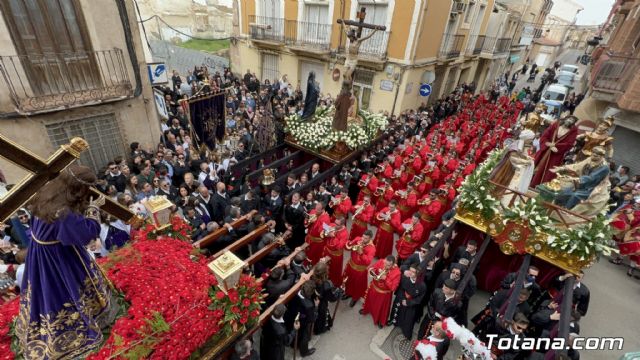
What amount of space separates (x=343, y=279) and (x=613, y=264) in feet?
30.1

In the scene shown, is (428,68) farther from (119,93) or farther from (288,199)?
(119,93)

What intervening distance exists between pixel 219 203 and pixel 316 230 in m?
2.73

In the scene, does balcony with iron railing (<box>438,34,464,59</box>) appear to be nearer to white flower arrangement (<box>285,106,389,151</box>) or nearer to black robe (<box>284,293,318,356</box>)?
white flower arrangement (<box>285,106,389,151</box>)

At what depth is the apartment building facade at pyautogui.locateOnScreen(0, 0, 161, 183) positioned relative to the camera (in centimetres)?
747

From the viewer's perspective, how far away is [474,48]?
80.3 feet

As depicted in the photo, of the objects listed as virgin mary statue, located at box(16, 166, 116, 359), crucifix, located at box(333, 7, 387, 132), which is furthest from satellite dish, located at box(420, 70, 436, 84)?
virgin mary statue, located at box(16, 166, 116, 359)

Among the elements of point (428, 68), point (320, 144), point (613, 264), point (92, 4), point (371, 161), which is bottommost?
point (613, 264)

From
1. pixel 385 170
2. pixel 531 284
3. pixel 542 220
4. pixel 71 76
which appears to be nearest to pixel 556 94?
pixel 385 170

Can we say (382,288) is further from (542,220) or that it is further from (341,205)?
(542,220)

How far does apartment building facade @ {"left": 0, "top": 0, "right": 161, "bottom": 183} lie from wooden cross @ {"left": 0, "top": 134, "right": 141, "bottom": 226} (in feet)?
22.9

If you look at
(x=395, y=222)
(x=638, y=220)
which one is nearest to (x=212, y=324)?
(x=395, y=222)

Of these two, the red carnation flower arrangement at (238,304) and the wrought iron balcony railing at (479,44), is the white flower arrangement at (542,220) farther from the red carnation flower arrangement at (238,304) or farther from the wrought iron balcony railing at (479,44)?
the wrought iron balcony railing at (479,44)

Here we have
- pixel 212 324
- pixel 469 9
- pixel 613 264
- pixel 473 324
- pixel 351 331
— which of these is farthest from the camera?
pixel 469 9

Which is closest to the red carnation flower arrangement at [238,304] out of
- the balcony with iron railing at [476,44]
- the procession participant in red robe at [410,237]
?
the procession participant in red robe at [410,237]
